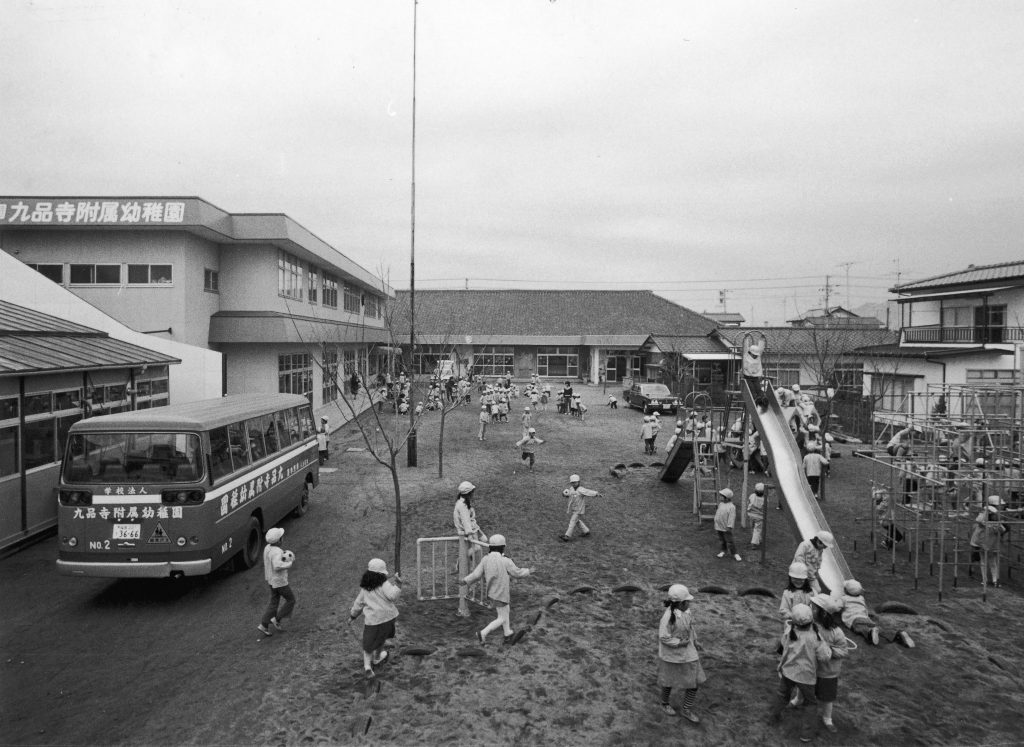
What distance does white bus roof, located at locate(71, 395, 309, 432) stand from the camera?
27.8ft

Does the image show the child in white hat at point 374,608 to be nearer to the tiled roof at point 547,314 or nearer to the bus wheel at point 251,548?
the bus wheel at point 251,548

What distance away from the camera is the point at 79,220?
18.1 m

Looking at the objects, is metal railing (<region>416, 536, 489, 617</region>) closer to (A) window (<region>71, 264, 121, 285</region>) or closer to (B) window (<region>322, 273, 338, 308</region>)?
(A) window (<region>71, 264, 121, 285</region>)

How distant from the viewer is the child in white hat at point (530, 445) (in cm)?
1798

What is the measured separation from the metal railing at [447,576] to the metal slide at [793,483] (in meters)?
5.05

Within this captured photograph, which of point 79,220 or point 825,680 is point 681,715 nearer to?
point 825,680

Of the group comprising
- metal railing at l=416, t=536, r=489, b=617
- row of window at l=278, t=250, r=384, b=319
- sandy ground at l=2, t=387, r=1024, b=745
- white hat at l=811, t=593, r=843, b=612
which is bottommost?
sandy ground at l=2, t=387, r=1024, b=745

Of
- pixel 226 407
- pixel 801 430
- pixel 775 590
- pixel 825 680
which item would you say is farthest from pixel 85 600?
pixel 801 430

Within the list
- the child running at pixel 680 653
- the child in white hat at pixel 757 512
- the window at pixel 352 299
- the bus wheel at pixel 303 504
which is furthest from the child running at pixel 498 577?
the window at pixel 352 299

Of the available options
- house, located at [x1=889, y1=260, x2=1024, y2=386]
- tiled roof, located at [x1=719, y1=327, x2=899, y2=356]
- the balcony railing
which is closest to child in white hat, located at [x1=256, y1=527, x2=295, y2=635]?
house, located at [x1=889, y1=260, x2=1024, y2=386]

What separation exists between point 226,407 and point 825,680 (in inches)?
361

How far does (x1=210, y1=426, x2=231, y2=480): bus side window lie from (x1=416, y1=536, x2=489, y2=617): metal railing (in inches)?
117

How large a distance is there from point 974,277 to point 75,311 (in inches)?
1360

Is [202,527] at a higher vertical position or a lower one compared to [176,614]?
higher
